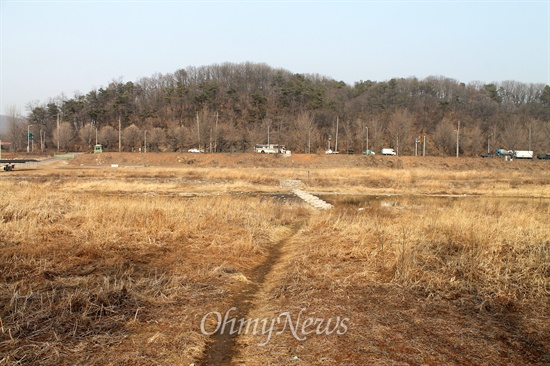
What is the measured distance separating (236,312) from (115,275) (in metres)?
2.21

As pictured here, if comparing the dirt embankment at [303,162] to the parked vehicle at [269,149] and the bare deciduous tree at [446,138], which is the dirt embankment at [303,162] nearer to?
the parked vehicle at [269,149]

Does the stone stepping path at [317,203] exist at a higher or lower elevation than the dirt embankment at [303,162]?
lower

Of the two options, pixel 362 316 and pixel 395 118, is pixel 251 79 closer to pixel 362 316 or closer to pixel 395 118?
pixel 395 118

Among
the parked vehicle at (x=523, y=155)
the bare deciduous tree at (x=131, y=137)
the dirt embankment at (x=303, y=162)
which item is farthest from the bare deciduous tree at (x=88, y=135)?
the parked vehicle at (x=523, y=155)

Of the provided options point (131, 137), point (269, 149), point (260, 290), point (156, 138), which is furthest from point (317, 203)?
point (131, 137)

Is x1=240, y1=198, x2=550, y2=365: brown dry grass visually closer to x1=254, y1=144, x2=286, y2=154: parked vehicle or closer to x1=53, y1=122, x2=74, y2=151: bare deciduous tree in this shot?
x1=254, y1=144, x2=286, y2=154: parked vehicle

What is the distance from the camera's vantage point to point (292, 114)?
110438 millimetres

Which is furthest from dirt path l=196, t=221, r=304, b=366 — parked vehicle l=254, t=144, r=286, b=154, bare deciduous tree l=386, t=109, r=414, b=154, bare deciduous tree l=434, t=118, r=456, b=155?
bare deciduous tree l=434, t=118, r=456, b=155

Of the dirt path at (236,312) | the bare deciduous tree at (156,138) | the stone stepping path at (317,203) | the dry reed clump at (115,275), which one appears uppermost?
the bare deciduous tree at (156,138)

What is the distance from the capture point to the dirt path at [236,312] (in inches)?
175

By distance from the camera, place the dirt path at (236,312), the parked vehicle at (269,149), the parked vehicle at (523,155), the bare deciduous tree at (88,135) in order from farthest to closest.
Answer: the bare deciduous tree at (88,135) < the parked vehicle at (523,155) < the parked vehicle at (269,149) < the dirt path at (236,312)
